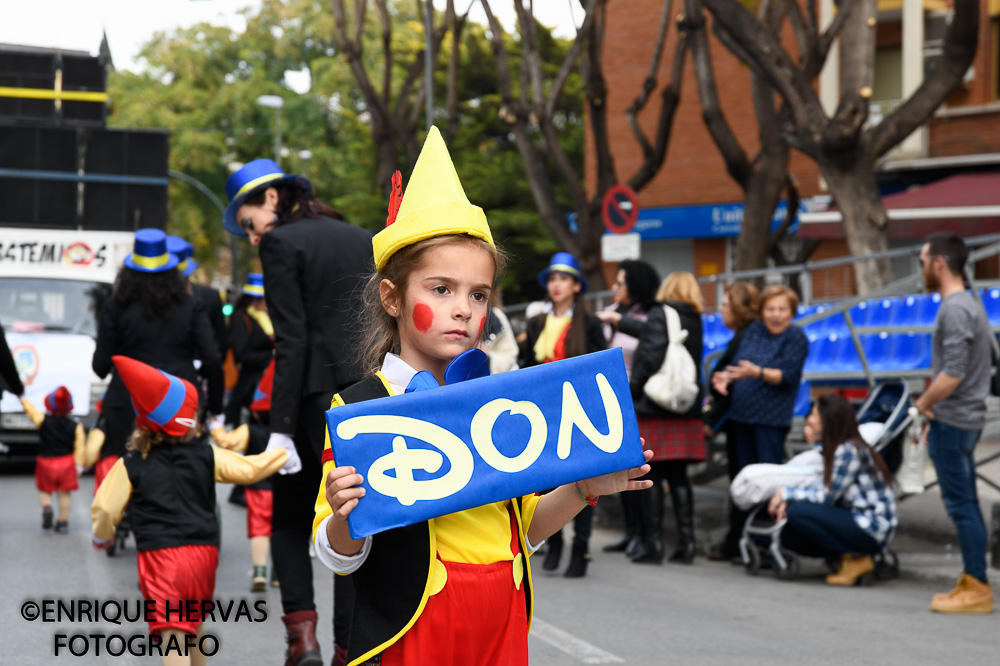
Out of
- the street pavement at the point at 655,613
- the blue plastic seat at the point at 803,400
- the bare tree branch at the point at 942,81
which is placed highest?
the bare tree branch at the point at 942,81

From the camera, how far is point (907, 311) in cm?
905

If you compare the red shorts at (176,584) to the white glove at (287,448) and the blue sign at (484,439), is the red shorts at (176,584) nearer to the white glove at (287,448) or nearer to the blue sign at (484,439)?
the white glove at (287,448)

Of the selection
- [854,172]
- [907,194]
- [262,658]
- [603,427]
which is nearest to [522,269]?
[907,194]

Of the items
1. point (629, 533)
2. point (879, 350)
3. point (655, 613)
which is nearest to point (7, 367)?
point (655, 613)

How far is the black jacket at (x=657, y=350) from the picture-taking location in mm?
8359

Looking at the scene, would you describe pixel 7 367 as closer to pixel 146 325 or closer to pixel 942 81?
pixel 146 325

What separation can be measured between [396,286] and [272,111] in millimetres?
42443

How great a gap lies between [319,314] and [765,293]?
4581mm

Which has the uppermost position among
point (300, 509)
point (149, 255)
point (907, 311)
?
point (149, 255)

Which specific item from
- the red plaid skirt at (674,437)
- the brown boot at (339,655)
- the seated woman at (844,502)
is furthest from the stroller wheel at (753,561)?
the brown boot at (339,655)

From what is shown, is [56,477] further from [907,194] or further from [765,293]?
[907,194]

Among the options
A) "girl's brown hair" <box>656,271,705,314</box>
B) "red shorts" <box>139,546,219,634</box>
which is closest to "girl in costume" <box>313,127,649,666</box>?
"red shorts" <box>139,546,219,634</box>

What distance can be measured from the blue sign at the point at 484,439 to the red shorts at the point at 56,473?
754cm

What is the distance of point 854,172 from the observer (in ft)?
Result: 42.7
